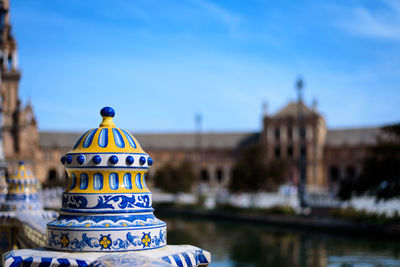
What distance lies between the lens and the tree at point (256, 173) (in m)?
38.4

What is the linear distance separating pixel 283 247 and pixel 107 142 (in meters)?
19.6

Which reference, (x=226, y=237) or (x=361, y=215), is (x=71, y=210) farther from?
(x=361, y=215)

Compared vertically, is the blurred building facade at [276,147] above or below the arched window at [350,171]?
above

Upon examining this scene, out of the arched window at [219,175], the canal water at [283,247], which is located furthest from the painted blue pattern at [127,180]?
the arched window at [219,175]

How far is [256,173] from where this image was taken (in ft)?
126

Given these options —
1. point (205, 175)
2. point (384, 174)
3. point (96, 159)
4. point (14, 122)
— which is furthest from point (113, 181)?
point (205, 175)

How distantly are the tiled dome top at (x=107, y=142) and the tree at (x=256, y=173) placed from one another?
35.2 meters

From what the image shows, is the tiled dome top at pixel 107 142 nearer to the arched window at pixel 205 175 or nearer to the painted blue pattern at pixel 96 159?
the painted blue pattern at pixel 96 159

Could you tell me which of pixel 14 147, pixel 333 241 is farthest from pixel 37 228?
pixel 14 147

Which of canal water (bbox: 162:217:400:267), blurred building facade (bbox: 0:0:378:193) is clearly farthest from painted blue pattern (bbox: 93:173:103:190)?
blurred building facade (bbox: 0:0:378:193)

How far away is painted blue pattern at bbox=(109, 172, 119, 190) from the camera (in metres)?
3.41

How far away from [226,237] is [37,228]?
20.5 metres

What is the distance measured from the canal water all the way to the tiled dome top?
47.7 feet

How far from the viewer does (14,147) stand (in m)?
66.3
